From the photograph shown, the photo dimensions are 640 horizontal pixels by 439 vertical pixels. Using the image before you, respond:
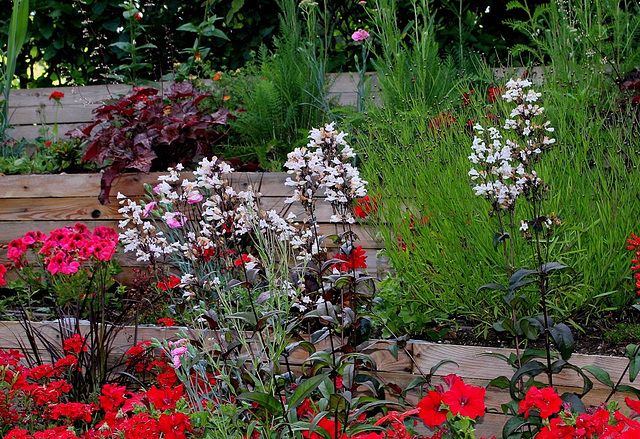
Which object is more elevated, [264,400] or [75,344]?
[264,400]

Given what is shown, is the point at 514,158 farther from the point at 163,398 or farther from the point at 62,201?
the point at 62,201

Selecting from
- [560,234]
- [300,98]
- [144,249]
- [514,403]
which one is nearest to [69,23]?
[300,98]

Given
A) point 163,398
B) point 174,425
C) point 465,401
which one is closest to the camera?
point 465,401

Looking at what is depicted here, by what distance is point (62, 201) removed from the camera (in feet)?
11.0

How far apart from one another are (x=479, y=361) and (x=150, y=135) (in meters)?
2.09

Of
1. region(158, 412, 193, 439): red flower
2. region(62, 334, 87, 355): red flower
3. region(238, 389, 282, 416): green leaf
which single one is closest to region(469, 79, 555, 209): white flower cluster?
region(238, 389, 282, 416): green leaf

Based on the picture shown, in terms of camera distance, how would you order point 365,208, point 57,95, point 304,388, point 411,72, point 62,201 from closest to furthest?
point 304,388 < point 365,208 < point 411,72 < point 62,201 < point 57,95

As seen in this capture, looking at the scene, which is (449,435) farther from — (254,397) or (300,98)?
(300,98)

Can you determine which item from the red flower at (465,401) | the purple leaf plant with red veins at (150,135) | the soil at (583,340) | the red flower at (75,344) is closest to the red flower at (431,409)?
the red flower at (465,401)

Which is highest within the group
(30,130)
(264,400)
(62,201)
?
(30,130)

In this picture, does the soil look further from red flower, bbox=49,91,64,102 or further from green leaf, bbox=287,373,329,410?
red flower, bbox=49,91,64,102

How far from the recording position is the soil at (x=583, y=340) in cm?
198

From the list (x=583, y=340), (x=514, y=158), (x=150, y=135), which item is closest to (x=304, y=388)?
(x=514, y=158)

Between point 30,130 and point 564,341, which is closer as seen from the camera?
point 564,341
